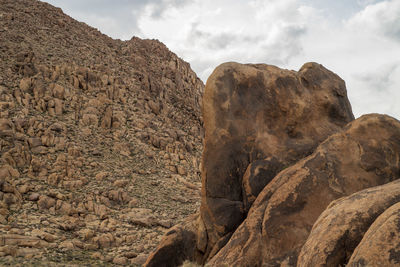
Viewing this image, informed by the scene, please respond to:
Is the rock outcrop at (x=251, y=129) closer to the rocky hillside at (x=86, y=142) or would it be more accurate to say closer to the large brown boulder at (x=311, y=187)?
the large brown boulder at (x=311, y=187)

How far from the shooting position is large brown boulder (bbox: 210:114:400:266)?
858cm

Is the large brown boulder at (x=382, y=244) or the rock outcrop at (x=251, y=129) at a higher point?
the rock outcrop at (x=251, y=129)

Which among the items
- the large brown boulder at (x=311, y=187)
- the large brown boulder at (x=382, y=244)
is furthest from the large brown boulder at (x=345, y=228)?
the large brown boulder at (x=311, y=187)

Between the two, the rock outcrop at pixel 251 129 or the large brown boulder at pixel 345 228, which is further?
the rock outcrop at pixel 251 129

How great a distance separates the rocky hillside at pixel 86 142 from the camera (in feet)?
68.0


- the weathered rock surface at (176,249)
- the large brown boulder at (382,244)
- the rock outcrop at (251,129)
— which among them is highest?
the rock outcrop at (251,129)

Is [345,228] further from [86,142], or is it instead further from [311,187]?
[86,142]

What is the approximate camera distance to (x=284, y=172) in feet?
32.5

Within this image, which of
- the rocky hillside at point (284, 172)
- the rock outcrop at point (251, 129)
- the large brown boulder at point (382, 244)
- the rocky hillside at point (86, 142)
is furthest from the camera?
the rocky hillside at point (86, 142)

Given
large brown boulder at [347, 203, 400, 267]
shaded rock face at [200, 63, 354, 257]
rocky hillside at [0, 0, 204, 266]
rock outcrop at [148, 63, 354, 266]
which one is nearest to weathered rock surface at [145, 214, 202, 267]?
rock outcrop at [148, 63, 354, 266]

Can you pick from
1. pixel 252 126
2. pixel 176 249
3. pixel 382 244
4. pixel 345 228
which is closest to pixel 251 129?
pixel 252 126

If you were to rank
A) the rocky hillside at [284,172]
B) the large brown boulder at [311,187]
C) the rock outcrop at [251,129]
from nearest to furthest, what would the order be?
the rocky hillside at [284,172]
the large brown boulder at [311,187]
the rock outcrop at [251,129]

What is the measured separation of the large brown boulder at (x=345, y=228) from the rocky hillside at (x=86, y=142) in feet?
Answer: 47.8

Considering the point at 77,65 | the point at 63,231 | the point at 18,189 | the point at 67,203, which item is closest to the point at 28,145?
the point at 18,189
